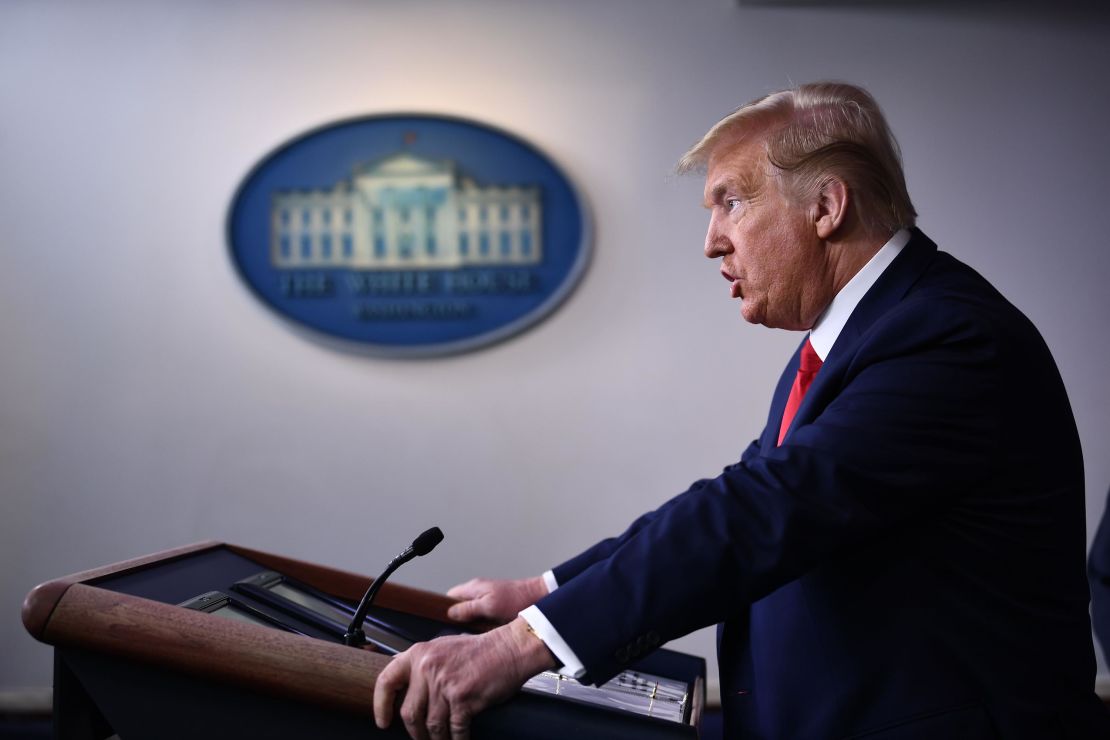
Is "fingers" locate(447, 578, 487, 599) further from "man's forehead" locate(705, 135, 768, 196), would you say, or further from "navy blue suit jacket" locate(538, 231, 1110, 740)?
"man's forehead" locate(705, 135, 768, 196)

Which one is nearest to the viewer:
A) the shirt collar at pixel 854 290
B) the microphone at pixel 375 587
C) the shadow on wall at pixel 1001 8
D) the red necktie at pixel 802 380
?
the microphone at pixel 375 587

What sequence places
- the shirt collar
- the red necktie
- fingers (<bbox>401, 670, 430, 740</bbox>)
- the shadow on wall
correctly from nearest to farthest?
fingers (<bbox>401, 670, 430, 740</bbox>) < the shirt collar < the red necktie < the shadow on wall

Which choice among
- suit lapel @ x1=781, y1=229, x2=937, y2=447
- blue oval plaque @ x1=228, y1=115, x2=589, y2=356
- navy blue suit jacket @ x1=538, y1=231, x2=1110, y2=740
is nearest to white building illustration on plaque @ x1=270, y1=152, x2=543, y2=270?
blue oval plaque @ x1=228, y1=115, x2=589, y2=356

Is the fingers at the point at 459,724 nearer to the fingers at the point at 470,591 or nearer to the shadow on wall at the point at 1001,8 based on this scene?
the fingers at the point at 470,591

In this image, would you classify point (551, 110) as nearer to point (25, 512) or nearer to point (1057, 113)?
point (1057, 113)

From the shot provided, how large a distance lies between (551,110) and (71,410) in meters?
1.84

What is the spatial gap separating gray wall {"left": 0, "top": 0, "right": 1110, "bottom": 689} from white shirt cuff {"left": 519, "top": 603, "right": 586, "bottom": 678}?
197 cm

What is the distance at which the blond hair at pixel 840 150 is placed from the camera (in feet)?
4.00

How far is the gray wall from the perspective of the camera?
9.42ft

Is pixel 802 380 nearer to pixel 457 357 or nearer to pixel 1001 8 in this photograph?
pixel 457 357

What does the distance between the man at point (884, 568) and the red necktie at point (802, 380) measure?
0.18 meters

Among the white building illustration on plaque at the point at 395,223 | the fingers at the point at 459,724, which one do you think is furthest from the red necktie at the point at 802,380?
the white building illustration on plaque at the point at 395,223

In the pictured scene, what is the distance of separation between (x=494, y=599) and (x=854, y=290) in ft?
2.32

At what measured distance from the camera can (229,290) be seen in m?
2.93
